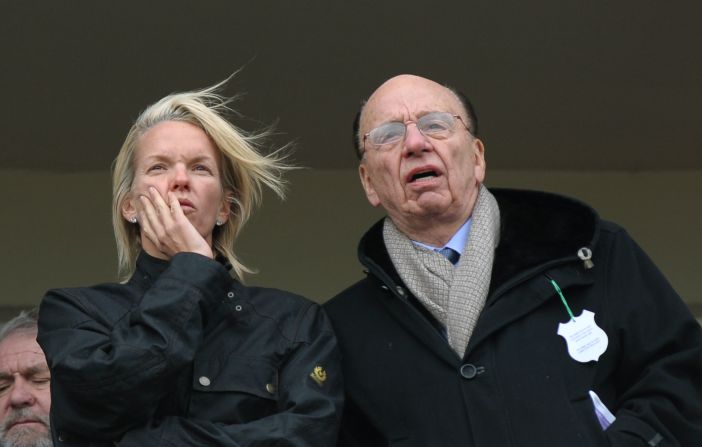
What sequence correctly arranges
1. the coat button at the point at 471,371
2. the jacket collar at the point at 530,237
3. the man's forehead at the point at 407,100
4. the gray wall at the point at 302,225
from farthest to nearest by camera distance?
the gray wall at the point at 302,225 → the man's forehead at the point at 407,100 → the jacket collar at the point at 530,237 → the coat button at the point at 471,371

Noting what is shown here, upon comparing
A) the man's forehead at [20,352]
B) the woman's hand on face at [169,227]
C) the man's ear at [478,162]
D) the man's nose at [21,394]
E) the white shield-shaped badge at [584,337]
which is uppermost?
the man's ear at [478,162]

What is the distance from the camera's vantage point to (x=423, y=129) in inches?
147

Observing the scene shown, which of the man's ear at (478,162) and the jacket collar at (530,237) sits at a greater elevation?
the man's ear at (478,162)

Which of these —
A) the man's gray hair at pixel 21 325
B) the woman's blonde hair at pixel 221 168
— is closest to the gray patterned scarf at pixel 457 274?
the woman's blonde hair at pixel 221 168

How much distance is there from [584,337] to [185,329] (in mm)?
879

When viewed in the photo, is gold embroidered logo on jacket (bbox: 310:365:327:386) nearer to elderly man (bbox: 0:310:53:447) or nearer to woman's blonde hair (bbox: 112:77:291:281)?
woman's blonde hair (bbox: 112:77:291:281)

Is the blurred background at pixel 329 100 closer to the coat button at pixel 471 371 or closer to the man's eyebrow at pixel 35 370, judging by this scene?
the man's eyebrow at pixel 35 370

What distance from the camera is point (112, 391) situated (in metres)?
3.11

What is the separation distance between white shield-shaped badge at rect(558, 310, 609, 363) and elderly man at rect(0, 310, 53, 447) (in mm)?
1641

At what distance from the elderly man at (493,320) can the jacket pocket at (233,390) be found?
302 mm

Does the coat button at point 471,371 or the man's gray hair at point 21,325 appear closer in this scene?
the coat button at point 471,371

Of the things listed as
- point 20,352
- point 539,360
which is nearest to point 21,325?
point 20,352

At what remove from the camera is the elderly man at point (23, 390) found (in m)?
4.36

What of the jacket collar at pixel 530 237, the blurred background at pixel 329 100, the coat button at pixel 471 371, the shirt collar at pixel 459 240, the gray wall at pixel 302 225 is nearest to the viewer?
the coat button at pixel 471 371
